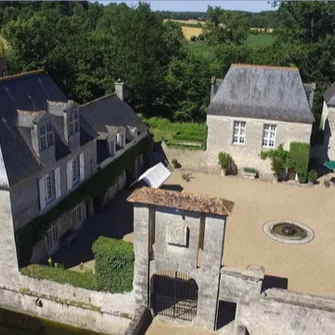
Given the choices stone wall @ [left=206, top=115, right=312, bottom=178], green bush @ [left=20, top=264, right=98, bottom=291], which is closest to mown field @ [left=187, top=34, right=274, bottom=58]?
stone wall @ [left=206, top=115, right=312, bottom=178]

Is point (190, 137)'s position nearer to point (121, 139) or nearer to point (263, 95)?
point (263, 95)

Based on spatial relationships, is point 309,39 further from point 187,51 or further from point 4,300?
point 4,300

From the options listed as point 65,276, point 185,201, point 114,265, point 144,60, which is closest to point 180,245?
point 185,201

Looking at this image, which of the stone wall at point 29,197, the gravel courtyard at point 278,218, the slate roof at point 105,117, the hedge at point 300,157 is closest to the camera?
the stone wall at point 29,197

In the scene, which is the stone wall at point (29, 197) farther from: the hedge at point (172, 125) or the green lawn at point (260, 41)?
the green lawn at point (260, 41)

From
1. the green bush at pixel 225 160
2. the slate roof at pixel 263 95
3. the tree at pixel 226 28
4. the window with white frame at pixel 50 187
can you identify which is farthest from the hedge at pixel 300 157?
the tree at pixel 226 28

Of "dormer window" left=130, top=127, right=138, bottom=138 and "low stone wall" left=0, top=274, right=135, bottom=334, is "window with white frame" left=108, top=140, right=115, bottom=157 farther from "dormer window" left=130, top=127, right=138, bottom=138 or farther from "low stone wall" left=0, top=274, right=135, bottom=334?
"low stone wall" left=0, top=274, right=135, bottom=334
